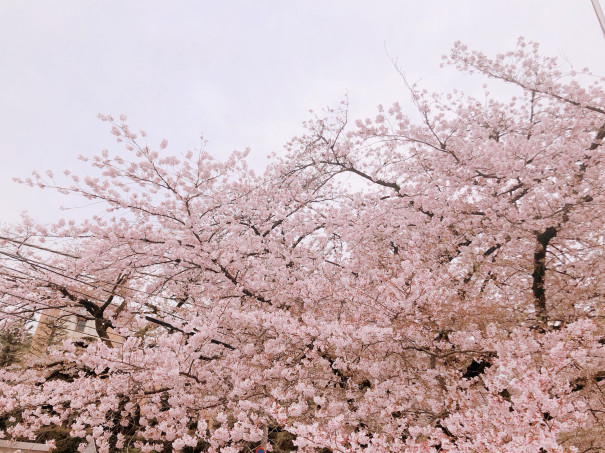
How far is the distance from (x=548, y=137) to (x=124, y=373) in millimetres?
9492

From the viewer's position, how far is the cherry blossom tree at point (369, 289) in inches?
195

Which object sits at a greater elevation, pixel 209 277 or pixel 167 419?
pixel 209 277

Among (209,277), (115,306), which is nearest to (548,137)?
(209,277)

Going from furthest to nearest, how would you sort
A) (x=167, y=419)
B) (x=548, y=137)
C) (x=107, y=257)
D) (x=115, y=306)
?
(x=115, y=306) < (x=548, y=137) < (x=107, y=257) < (x=167, y=419)

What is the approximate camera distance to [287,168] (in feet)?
32.0

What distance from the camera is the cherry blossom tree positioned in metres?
4.95

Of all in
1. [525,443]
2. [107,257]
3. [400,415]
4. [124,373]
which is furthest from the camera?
[107,257]

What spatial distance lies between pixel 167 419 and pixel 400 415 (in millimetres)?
3708

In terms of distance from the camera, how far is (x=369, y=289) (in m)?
6.10

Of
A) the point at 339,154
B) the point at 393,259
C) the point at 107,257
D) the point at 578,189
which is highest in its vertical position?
the point at 339,154

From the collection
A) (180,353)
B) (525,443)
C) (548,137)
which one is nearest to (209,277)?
(180,353)

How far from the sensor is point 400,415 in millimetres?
5430

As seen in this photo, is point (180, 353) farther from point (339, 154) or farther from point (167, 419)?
point (339, 154)

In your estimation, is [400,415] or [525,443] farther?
[400,415]
